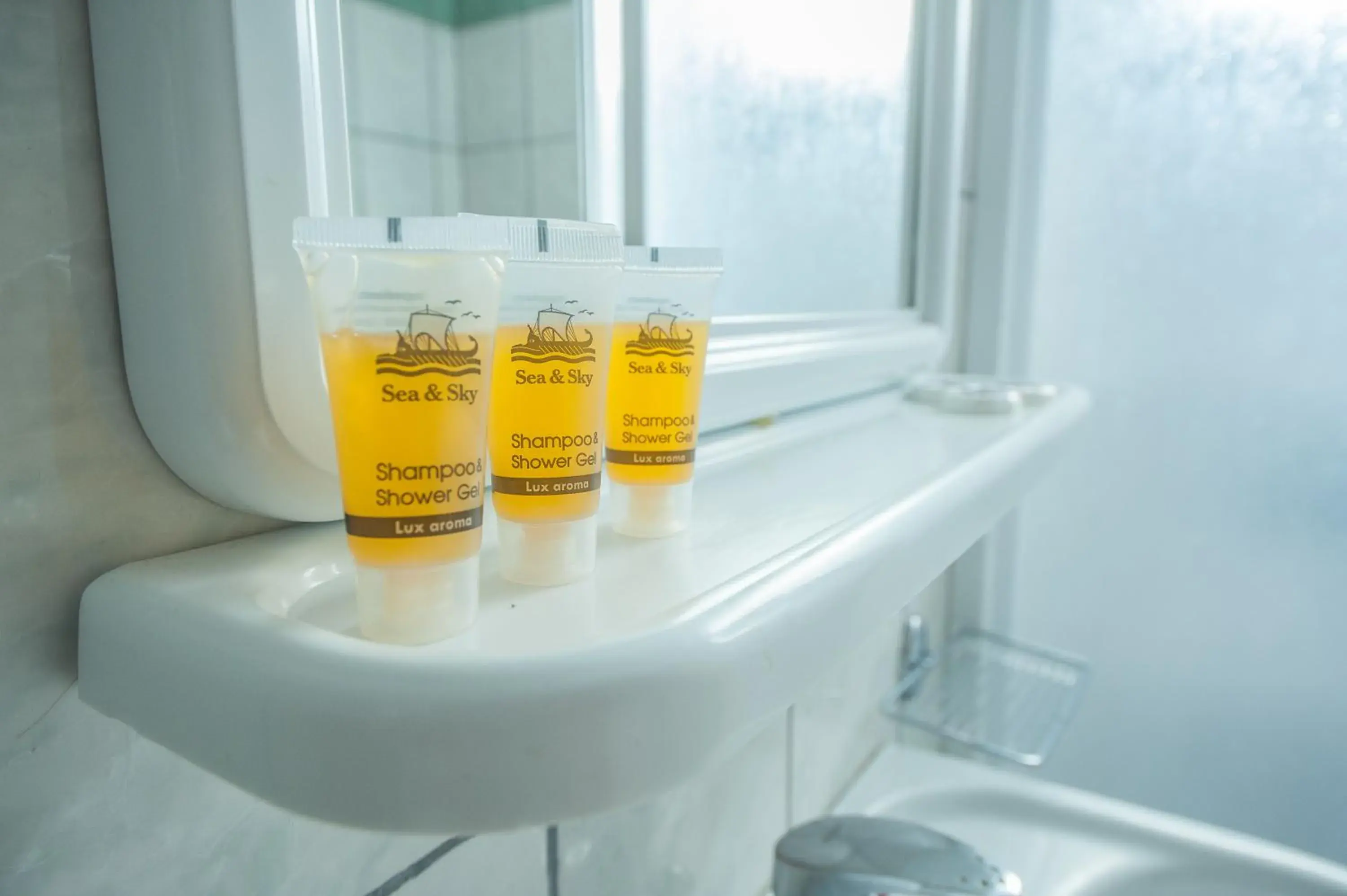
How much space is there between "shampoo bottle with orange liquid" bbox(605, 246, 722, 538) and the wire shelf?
60cm

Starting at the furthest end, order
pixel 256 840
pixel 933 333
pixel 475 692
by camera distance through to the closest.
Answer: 1. pixel 933 333
2. pixel 256 840
3. pixel 475 692

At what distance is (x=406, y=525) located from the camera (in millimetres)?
207

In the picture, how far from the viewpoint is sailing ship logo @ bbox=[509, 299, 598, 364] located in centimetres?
25

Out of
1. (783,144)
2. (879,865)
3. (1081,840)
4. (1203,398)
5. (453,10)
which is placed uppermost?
(453,10)

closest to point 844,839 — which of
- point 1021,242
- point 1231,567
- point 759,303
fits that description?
point 759,303

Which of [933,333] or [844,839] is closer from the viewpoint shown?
[844,839]

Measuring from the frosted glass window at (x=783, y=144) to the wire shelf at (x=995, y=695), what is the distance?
0.41m

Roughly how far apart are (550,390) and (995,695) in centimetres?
87

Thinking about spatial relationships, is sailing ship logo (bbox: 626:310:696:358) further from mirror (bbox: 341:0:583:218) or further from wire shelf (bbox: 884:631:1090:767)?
wire shelf (bbox: 884:631:1090:767)

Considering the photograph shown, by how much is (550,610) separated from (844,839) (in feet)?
1.29

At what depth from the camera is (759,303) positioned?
2.09ft

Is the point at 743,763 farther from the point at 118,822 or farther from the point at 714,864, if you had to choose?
the point at 118,822

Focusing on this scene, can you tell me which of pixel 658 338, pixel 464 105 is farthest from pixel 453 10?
pixel 658 338

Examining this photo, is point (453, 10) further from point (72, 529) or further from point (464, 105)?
point (72, 529)
